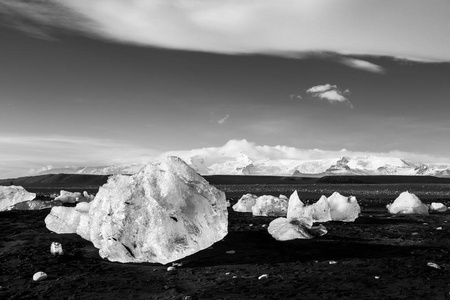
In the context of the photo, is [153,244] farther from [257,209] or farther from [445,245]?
[257,209]

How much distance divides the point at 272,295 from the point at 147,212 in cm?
446

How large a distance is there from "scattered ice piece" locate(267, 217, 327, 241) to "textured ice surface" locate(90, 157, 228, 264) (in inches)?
108

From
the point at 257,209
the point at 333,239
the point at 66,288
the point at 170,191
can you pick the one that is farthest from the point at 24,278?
the point at 257,209

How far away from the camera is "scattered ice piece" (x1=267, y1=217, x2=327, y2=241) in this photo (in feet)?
42.4

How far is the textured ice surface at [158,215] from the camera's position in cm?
1020

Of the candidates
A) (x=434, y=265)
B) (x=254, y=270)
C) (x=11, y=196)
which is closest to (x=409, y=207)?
(x=434, y=265)

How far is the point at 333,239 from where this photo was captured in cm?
1298

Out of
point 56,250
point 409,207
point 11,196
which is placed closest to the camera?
point 56,250

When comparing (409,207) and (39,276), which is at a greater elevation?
(39,276)

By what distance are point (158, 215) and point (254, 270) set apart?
2.92 metres

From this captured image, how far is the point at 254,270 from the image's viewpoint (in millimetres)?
9102

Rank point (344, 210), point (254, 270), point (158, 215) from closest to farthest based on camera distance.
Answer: point (254, 270) → point (158, 215) → point (344, 210)

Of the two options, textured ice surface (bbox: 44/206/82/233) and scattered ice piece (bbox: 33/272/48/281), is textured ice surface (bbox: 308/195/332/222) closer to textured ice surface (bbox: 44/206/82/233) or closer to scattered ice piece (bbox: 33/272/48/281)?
textured ice surface (bbox: 44/206/82/233)

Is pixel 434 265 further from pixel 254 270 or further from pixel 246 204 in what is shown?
pixel 246 204
